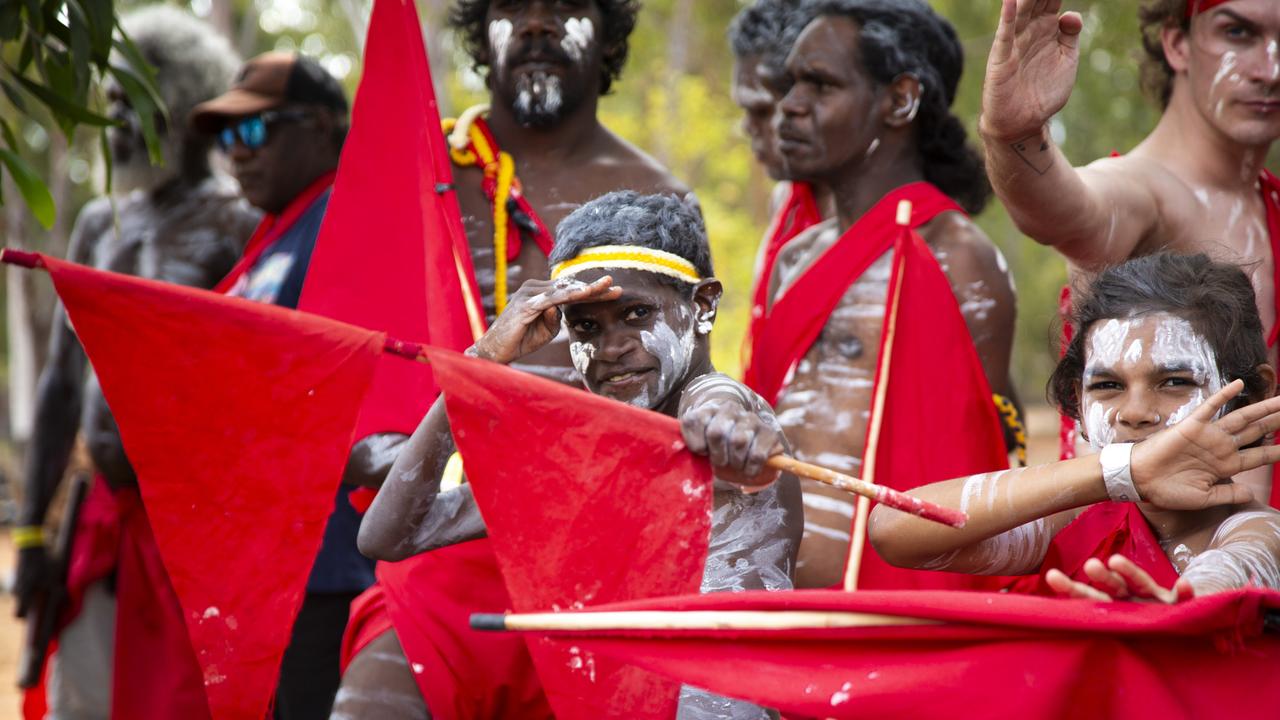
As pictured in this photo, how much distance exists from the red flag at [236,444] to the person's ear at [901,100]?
89.6 inches

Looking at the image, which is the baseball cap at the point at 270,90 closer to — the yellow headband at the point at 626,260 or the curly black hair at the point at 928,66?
the curly black hair at the point at 928,66

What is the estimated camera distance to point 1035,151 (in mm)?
3350

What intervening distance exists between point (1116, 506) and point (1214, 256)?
3.27ft

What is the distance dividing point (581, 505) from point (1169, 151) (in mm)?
2146

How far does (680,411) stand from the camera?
2.94 metres

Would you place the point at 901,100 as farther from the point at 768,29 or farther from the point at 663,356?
the point at 663,356

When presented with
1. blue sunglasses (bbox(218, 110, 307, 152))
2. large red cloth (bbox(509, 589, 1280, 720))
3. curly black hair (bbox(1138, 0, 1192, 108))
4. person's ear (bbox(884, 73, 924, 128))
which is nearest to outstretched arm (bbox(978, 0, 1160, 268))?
curly black hair (bbox(1138, 0, 1192, 108))

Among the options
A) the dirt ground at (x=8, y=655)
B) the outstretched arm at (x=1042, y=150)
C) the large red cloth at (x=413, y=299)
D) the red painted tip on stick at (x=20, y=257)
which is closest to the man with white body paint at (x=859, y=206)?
the outstretched arm at (x=1042, y=150)

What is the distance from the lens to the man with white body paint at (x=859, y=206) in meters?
4.31

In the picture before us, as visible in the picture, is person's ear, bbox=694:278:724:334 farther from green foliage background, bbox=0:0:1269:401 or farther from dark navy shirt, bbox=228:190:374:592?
green foliage background, bbox=0:0:1269:401

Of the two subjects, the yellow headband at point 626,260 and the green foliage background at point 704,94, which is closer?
the yellow headband at point 626,260

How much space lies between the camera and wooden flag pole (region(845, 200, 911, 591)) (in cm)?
409

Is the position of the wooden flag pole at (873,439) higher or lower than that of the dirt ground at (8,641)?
higher

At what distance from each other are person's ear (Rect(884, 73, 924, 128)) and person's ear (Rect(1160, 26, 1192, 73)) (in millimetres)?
799
